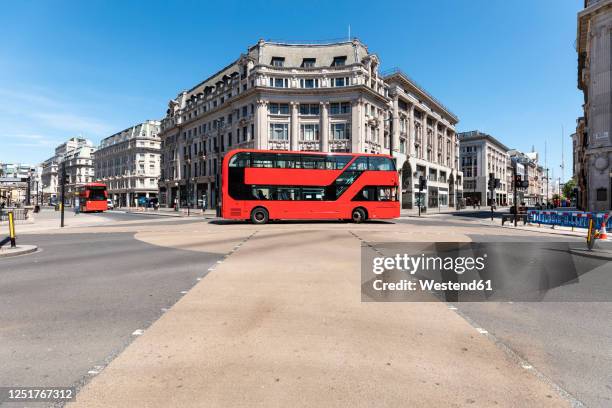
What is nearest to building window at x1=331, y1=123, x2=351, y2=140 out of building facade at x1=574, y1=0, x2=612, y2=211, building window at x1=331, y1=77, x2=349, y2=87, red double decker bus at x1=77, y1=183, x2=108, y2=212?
building window at x1=331, y1=77, x2=349, y2=87

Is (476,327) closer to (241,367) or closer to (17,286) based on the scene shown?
(241,367)

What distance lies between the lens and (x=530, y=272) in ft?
23.1

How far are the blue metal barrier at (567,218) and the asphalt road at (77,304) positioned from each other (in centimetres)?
2202

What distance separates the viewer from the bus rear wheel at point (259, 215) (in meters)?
19.2

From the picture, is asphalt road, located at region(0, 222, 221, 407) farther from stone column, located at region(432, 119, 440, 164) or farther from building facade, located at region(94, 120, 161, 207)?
building facade, located at region(94, 120, 161, 207)

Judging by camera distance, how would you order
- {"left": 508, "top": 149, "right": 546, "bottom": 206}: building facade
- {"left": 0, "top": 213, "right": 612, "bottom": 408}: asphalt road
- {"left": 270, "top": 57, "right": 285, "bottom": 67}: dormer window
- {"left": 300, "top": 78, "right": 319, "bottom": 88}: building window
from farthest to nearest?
{"left": 508, "top": 149, "right": 546, "bottom": 206}: building facade < {"left": 270, "top": 57, "right": 285, "bottom": 67}: dormer window < {"left": 300, "top": 78, "right": 319, "bottom": 88}: building window < {"left": 0, "top": 213, "right": 612, "bottom": 408}: asphalt road

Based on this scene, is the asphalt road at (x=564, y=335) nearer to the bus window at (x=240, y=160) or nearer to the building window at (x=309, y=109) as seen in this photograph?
the bus window at (x=240, y=160)

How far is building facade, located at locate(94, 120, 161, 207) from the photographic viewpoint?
7975 centimetres

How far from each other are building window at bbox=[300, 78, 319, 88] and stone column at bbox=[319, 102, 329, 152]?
119 inches

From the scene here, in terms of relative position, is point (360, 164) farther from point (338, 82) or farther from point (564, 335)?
point (338, 82)

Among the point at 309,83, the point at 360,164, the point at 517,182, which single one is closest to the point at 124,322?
the point at 360,164

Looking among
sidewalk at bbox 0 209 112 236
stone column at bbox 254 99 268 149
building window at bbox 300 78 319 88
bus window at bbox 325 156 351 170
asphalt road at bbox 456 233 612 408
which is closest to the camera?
asphalt road at bbox 456 233 612 408

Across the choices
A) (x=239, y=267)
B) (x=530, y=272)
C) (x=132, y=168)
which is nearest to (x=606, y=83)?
(x=530, y=272)

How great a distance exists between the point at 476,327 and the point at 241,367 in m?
3.04
